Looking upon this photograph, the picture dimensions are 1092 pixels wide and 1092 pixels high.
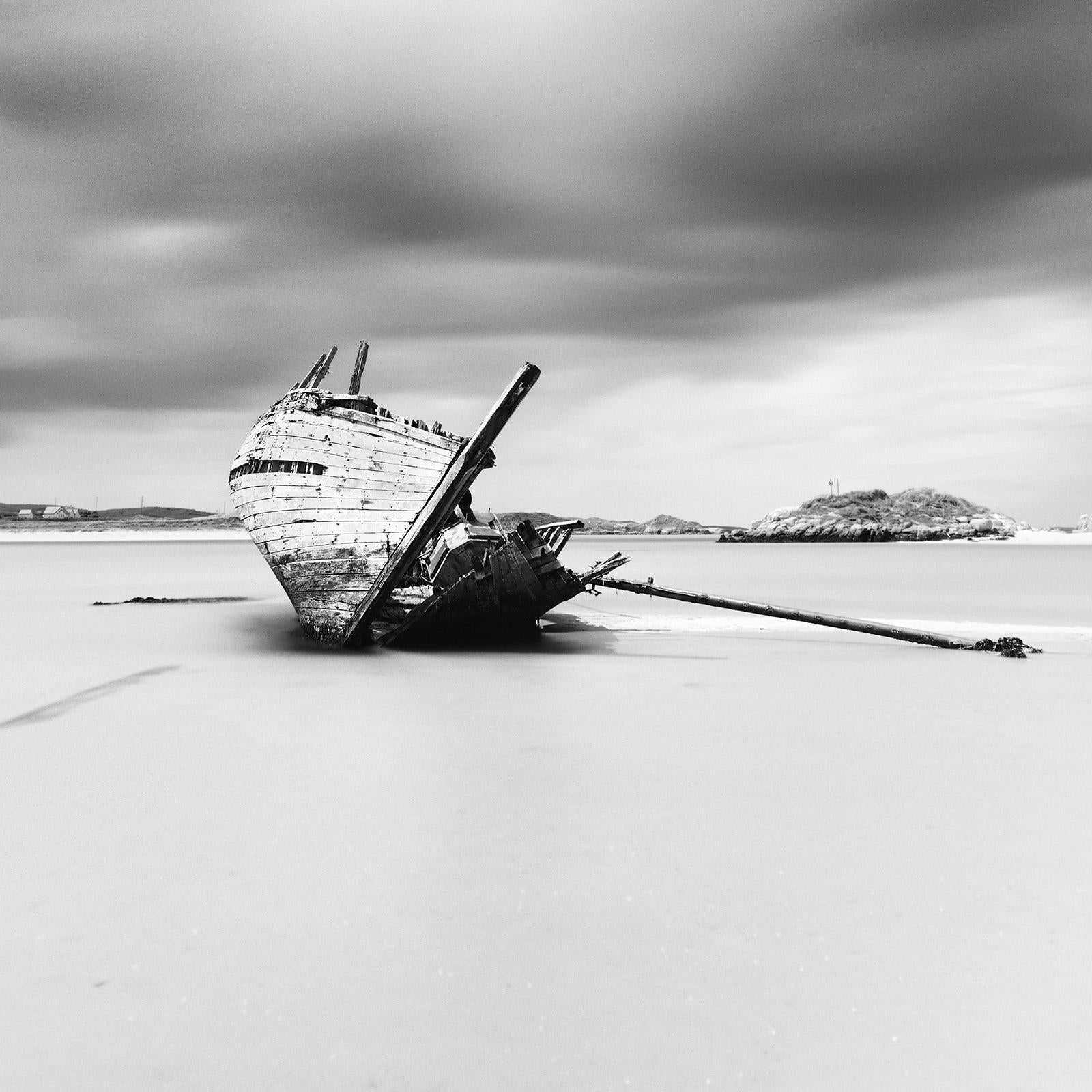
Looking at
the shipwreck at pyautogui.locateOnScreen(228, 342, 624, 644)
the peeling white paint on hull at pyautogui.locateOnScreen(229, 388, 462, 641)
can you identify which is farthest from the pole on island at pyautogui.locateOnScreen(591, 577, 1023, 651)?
the peeling white paint on hull at pyautogui.locateOnScreen(229, 388, 462, 641)

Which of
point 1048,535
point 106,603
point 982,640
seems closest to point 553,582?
point 982,640

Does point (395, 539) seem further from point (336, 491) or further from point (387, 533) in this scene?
point (336, 491)

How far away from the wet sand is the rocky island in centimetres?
8233

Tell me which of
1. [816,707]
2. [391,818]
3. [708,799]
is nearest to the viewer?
[391,818]

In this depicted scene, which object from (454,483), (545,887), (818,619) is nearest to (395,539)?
(454,483)

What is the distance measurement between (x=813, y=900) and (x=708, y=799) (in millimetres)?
1442

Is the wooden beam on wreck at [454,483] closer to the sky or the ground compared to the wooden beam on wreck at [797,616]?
closer to the sky

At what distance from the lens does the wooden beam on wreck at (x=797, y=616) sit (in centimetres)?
1142

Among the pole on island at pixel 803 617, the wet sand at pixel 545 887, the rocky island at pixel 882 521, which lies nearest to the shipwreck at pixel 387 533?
the pole on island at pixel 803 617

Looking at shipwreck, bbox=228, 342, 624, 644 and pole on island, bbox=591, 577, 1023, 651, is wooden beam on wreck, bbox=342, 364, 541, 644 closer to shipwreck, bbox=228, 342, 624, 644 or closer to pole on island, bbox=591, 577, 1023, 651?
shipwreck, bbox=228, 342, 624, 644

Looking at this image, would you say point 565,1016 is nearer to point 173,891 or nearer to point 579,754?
point 173,891

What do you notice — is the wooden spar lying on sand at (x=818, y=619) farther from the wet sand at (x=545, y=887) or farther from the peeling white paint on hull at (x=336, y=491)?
the peeling white paint on hull at (x=336, y=491)

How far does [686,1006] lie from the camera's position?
278cm

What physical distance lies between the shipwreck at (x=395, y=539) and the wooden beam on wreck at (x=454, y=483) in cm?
2
